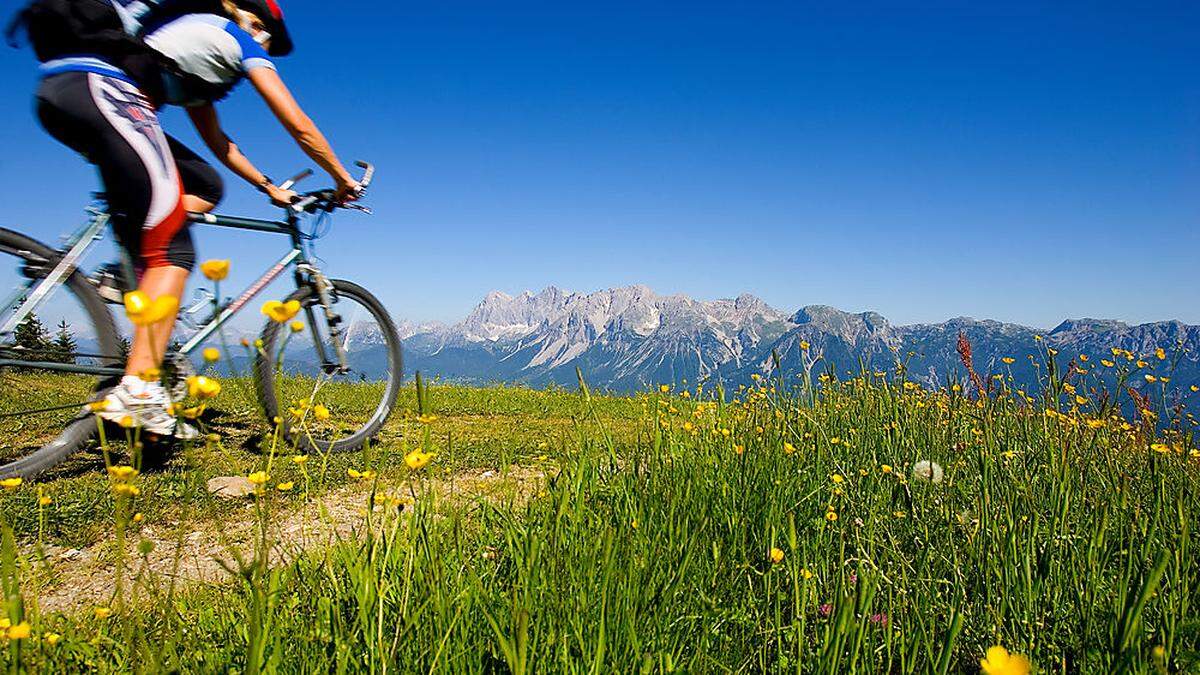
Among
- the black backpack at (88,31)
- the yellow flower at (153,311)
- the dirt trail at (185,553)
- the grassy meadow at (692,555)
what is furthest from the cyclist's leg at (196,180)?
the yellow flower at (153,311)

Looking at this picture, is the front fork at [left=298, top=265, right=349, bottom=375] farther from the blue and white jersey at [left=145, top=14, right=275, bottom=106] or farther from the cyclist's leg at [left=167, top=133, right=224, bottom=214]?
the blue and white jersey at [left=145, top=14, right=275, bottom=106]

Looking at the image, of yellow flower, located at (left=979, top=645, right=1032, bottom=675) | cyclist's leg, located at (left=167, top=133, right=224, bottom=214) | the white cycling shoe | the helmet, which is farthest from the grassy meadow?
the helmet

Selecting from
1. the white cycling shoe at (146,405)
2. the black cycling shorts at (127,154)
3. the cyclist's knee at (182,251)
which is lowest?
the white cycling shoe at (146,405)

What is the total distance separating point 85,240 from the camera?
147 inches

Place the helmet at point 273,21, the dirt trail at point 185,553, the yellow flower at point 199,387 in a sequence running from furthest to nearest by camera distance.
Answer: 1. the helmet at point 273,21
2. the dirt trail at point 185,553
3. the yellow flower at point 199,387

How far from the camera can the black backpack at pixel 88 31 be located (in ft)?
10.6

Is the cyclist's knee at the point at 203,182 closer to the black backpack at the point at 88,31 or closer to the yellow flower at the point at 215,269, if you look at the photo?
the black backpack at the point at 88,31

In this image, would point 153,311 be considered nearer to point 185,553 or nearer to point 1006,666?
point 1006,666

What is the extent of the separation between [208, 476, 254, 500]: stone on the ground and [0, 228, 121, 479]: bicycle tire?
73 centimetres

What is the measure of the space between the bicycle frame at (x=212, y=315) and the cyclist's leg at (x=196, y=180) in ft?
0.34

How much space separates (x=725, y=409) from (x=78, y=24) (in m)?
4.01

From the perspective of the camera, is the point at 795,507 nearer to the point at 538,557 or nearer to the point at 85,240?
the point at 538,557

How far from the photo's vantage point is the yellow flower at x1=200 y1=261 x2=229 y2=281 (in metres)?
1.36

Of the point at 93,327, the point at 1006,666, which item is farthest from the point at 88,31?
the point at 1006,666
